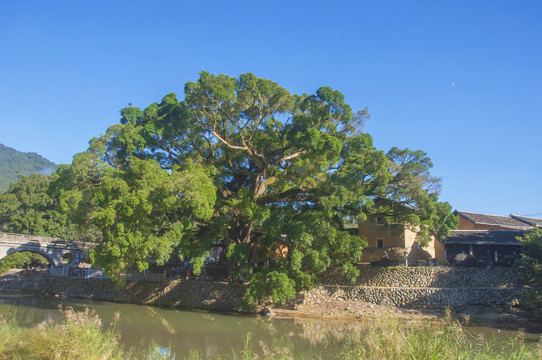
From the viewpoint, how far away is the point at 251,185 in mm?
27156

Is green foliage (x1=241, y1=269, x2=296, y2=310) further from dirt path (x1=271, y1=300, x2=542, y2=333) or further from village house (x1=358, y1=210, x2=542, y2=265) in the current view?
village house (x1=358, y1=210, x2=542, y2=265)

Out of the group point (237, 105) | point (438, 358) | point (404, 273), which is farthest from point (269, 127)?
point (438, 358)

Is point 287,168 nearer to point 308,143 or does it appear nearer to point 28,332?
point 308,143

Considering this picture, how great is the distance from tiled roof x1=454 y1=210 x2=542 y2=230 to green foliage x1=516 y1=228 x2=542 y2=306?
9.27m

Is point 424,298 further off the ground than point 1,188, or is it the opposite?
point 1,188

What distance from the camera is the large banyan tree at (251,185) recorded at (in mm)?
20891

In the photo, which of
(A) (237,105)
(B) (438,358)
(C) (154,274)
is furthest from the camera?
(C) (154,274)

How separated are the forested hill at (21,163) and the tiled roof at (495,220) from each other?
473ft

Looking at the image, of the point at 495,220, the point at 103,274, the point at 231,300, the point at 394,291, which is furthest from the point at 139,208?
the point at 495,220

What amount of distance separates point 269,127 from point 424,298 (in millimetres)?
13111

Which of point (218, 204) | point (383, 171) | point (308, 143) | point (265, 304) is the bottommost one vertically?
point (265, 304)

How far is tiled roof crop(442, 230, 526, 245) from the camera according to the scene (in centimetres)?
2586

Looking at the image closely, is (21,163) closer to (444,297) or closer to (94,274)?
(94,274)

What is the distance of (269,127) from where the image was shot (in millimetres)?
25375
